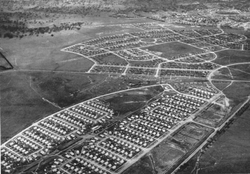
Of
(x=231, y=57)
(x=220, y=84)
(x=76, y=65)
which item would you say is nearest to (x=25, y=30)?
(x=76, y=65)

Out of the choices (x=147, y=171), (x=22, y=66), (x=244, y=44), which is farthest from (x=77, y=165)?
(x=244, y=44)

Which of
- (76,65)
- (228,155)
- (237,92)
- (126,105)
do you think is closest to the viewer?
(228,155)

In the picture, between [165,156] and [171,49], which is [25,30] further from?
[165,156]

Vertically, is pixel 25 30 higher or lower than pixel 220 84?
higher

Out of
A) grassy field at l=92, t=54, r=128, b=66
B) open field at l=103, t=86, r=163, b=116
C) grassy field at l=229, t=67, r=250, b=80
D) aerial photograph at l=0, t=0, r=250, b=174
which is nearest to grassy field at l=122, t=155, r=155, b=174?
aerial photograph at l=0, t=0, r=250, b=174

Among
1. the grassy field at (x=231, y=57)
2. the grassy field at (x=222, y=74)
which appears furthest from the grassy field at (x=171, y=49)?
the grassy field at (x=222, y=74)
